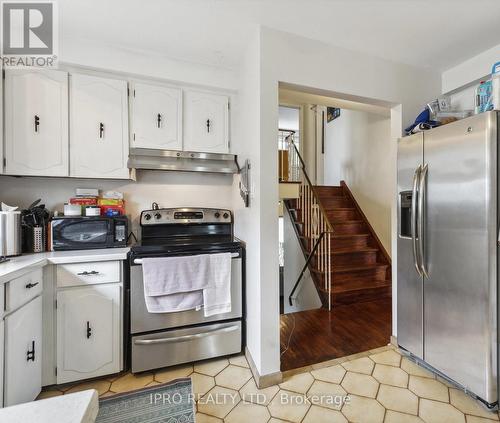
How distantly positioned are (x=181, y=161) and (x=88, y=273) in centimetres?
110

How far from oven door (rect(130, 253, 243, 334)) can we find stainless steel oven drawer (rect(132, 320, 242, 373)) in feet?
0.17

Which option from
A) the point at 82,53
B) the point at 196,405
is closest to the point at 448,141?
the point at 196,405

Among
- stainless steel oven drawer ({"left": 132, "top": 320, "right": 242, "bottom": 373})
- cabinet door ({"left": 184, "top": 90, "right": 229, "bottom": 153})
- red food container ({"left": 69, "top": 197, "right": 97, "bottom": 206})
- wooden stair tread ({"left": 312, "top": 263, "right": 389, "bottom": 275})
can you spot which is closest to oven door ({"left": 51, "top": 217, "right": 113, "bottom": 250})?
red food container ({"left": 69, "top": 197, "right": 97, "bottom": 206})

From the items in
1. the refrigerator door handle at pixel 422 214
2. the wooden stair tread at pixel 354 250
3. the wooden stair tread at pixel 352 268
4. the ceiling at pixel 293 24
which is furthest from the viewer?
the wooden stair tread at pixel 354 250

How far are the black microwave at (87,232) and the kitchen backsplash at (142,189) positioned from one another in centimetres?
34

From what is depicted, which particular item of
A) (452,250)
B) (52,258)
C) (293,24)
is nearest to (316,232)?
(452,250)

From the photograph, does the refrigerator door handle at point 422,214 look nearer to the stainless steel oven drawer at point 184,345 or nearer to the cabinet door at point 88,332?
the stainless steel oven drawer at point 184,345

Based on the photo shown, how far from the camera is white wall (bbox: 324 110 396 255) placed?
380cm

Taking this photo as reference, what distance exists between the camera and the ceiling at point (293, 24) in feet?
5.29

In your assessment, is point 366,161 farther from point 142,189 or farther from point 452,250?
point 142,189

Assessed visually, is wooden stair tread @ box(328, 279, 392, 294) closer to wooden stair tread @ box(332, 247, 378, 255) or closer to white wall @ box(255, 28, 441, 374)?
wooden stair tread @ box(332, 247, 378, 255)

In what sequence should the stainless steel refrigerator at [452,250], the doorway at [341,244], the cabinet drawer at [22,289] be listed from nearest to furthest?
the cabinet drawer at [22,289] < the stainless steel refrigerator at [452,250] < the doorway at [341,244]

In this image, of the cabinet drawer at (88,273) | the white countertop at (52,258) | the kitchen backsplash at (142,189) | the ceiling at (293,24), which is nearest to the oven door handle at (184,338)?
the cabinet drawer at (88,273)

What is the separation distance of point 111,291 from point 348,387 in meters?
1.77
